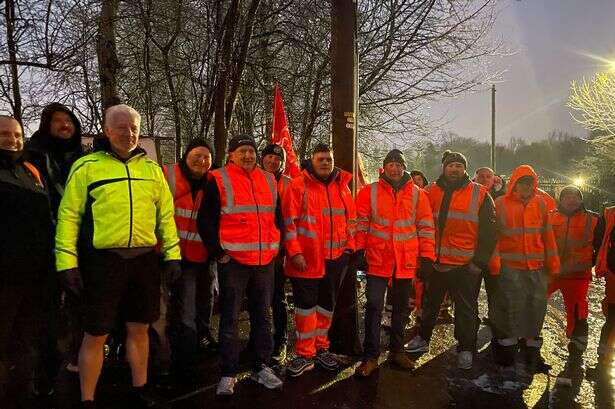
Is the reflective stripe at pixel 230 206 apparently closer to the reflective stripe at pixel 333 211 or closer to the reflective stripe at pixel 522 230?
the reflective stripe at pixel 333 211

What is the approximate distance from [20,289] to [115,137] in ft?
3.86

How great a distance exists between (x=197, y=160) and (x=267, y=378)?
1962 millimetres

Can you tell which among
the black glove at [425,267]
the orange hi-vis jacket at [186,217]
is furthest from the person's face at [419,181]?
the orange hi-vis jacket at [186,217]

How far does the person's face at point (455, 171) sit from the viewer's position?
14.3 ft

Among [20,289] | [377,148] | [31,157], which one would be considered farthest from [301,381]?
[377,148]

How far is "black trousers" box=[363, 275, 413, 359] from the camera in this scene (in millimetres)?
4180

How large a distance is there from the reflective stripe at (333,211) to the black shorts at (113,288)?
1.60 m

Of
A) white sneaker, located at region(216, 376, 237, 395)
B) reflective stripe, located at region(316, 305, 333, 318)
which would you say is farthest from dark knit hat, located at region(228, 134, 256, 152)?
white sneaker, located at region(216, 376, 237, 395)

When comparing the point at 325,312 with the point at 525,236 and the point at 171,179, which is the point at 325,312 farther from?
the point at 525,236

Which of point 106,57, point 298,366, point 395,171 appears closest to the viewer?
point 298,366

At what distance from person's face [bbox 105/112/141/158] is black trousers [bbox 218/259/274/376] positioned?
115 cm

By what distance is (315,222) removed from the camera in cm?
411

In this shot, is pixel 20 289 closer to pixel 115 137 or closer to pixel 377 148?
pixel 115 137

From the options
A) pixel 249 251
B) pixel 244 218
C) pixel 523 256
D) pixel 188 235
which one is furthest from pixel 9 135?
pixel 523 256
